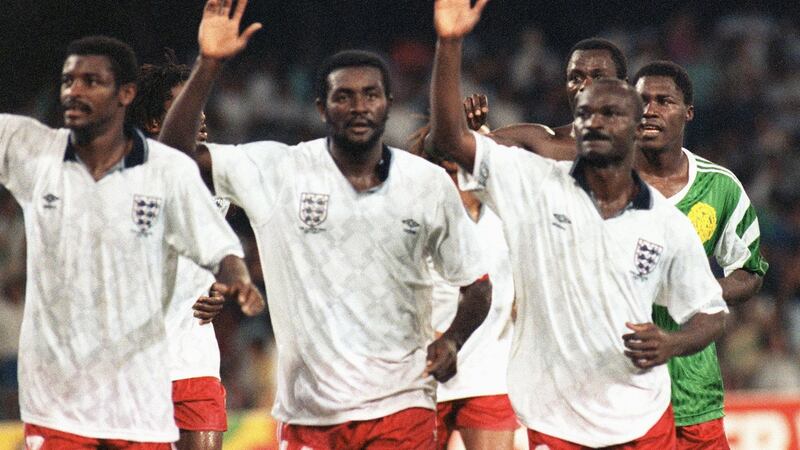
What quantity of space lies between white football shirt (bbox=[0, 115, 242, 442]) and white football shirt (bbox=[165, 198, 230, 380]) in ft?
4.53

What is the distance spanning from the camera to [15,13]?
39.6 feet

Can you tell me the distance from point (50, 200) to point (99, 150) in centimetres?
26

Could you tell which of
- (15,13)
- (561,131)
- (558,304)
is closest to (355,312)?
(558,304)

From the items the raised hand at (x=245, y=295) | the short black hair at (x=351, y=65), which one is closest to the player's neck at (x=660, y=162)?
the short black hair at (x=351, y=65)

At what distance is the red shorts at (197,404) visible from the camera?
23.4ft

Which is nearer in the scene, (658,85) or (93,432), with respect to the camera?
(93,432)

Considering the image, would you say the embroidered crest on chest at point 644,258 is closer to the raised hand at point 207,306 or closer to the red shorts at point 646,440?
the red shorts at point 646,440

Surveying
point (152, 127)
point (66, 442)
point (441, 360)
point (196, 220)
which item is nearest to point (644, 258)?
point (441, 360)

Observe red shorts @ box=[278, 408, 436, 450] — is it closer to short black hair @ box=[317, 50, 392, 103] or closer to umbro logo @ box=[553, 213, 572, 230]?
umbro logo @ box=[553, 213, 572, 230]

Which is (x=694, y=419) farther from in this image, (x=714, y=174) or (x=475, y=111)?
(x=475, y=111)

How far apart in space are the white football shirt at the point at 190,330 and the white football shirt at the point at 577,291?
1.67 meters

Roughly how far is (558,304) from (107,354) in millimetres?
1709

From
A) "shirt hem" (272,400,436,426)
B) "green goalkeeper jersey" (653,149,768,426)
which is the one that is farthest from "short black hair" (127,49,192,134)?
"green goalkeeper jersey" (653,149,768,426)

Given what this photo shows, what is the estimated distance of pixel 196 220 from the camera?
215 inches
